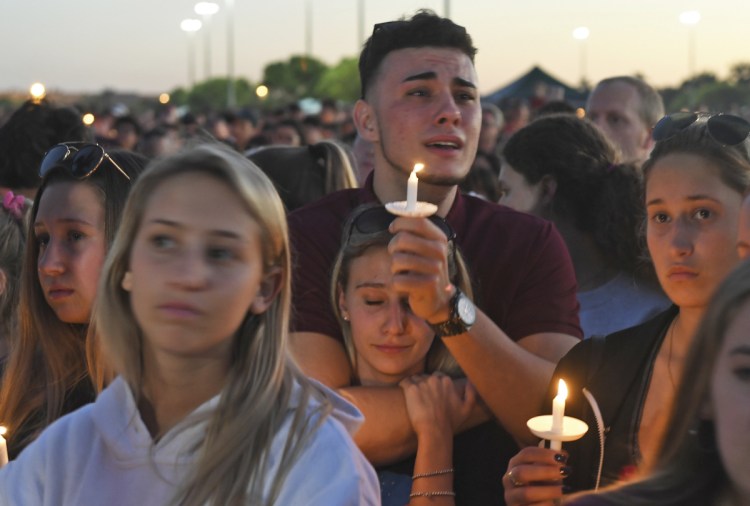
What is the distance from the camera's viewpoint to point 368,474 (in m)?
2.49

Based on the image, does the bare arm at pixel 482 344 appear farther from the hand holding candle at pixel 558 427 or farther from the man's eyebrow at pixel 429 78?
the man's eyebrow at pixel 429 78

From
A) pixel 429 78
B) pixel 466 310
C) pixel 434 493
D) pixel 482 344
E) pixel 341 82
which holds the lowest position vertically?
pixel 434 493

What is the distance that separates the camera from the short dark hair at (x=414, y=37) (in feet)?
13.5

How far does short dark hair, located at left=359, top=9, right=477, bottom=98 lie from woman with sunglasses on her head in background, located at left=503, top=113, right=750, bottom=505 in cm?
103

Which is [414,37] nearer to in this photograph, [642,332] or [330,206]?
[330,206]

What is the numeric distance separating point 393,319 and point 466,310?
0.95 feet

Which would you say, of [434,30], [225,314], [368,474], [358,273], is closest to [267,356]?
[225,314]

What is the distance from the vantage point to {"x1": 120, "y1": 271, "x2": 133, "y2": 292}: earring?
266cm

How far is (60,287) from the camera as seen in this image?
360cm

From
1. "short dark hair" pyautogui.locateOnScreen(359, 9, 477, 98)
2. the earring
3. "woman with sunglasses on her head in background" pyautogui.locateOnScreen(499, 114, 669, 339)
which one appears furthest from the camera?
"woman with sunglasses on her head in background" pyautogui.locateOnScreen(499, 114, 669, 339)

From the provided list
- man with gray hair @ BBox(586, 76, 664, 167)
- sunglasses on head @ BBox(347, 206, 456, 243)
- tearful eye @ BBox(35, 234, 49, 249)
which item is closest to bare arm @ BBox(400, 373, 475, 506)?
sunglasses on head @ BBox(347, 206, 456, 243)

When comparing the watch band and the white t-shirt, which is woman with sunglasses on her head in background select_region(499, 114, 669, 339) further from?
the white t-shirt

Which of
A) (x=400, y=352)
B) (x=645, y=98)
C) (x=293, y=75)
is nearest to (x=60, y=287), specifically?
(x=400, y=352)

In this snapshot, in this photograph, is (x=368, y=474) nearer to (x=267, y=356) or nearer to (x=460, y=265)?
(x=267, y=356)
